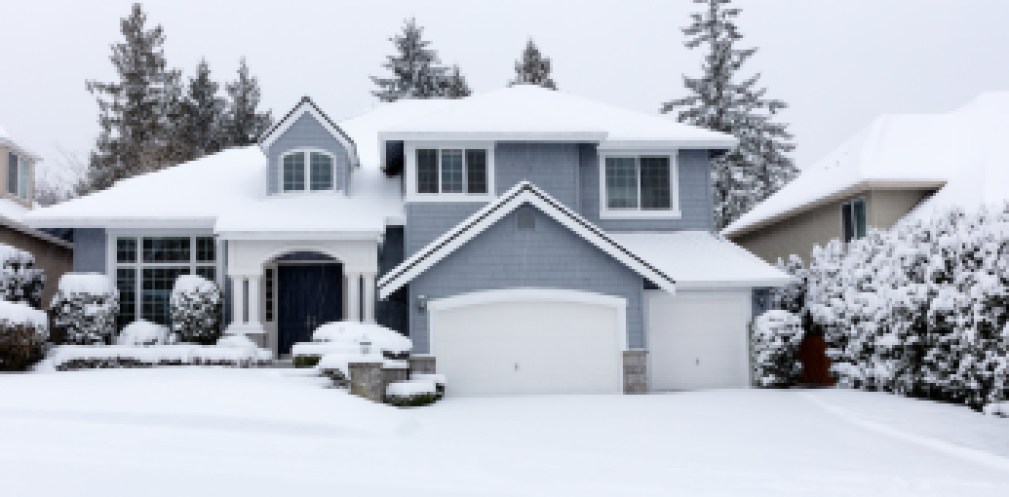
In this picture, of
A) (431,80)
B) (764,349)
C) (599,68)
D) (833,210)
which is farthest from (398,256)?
(599,68)

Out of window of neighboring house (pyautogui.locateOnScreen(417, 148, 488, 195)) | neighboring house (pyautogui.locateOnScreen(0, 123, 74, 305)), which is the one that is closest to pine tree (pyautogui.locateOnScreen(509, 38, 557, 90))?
window of neighboring house (pyautogui.locateOnScreen(417, 148, 488, 195))

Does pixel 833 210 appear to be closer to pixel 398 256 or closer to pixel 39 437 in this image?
pixel 398 256

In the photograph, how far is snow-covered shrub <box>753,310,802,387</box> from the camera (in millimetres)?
18234

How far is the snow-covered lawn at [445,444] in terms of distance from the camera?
8.48m

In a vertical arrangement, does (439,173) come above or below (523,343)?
above

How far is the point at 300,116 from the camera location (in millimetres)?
20109

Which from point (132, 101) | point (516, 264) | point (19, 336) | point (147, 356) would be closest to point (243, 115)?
point (132, 101)

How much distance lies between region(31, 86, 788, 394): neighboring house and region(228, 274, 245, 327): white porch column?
0.04 metres

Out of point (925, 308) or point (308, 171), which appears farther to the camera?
point (308, 171)

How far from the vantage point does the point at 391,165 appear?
21781mm

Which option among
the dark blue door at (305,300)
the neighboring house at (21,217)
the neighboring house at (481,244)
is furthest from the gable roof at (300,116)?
the neighboring house at (21,217)

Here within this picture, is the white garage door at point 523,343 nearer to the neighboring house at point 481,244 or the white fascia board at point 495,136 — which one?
the neighboring house at point 481,244

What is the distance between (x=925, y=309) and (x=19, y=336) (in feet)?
52.3

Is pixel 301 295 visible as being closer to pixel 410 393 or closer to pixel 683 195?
pixel 410 393
